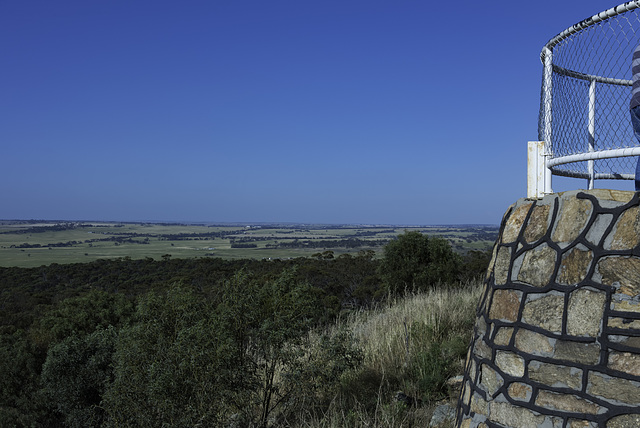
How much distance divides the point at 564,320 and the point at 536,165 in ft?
4.07

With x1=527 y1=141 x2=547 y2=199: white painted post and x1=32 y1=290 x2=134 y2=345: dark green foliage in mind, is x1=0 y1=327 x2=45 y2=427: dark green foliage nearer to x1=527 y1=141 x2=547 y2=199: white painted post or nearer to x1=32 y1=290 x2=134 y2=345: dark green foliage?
x1=32 y1=290 x2=134 y2=345: dark green foliage

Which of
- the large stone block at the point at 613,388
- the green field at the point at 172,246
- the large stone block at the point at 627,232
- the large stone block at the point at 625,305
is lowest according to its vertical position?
the green field at the point at 172,246

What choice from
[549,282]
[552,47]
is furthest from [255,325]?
[552,47]

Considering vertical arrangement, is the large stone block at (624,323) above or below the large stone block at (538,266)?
below

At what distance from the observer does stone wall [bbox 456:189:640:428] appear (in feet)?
7.75

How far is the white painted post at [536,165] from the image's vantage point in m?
3.32

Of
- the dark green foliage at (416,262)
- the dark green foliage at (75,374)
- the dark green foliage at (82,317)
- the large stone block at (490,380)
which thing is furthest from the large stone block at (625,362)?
the dark green foliage at (416,262)

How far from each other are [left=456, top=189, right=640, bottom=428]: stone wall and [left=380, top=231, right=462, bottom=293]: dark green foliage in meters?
13.9

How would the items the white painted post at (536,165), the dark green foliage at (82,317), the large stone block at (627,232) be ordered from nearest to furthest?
the large stone block at (627,232) → the white painted post at (536,165) → the dark green foliage at (82,317)

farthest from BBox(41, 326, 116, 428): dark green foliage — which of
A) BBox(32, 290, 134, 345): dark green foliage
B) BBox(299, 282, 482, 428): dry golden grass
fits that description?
BBox(299, 282, 482, 428): dry golden grass

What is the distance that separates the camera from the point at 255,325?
221 inches

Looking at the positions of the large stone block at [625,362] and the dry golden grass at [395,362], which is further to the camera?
the dry golden grass at [395,362]

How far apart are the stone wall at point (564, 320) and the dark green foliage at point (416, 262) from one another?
13.9m

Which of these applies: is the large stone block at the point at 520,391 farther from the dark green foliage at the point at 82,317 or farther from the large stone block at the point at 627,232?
the dark green foliage at the point at 82,317
